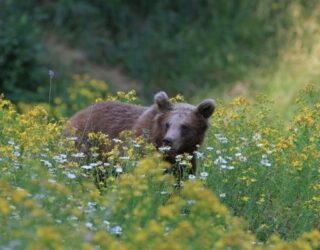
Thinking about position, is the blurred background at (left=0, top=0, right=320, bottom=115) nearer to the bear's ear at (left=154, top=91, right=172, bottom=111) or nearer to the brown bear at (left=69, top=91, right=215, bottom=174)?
the brown bear at (left=69, top=91, right=215, bottom=174)

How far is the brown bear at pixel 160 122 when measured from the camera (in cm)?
834

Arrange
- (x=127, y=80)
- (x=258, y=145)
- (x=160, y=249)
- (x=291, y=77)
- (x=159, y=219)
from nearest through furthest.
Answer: (x=160, y=249), (x=159, y=219), (x=258, y=145), (x=291, y=77), (x=127, y=80)

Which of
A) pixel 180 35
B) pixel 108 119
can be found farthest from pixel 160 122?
pixel 180 35

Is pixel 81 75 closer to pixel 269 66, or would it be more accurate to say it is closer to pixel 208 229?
pixel 269 66

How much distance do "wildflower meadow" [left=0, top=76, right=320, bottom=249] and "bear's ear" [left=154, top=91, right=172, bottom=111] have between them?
0.42 meters

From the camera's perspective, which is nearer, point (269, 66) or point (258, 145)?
point (258, 145)

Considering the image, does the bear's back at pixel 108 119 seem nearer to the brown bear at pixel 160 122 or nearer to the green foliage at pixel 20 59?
the brown bear at pixel 160 122

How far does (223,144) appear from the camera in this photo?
25.8ft

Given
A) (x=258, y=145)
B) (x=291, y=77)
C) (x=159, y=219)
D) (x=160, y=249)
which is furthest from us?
(x=291, y=77)

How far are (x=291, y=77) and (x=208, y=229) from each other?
11.5 meters

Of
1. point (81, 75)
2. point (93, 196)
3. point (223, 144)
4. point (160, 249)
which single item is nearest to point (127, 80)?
point (81, 75)

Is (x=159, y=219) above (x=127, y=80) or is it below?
below

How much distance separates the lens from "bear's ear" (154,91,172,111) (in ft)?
28.0

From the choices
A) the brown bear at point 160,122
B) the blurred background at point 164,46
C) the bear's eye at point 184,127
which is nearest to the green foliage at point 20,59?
the blurred background at point 164,46
